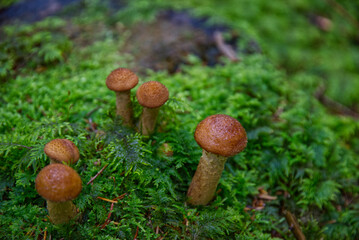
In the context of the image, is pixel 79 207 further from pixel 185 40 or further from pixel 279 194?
pixel 185 40

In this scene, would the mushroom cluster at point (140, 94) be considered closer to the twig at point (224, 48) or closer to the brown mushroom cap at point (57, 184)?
the brown mushroom cap at point (57, 184)

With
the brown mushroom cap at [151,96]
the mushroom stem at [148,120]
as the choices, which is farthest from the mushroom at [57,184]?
the mushroom stem at [148,120]

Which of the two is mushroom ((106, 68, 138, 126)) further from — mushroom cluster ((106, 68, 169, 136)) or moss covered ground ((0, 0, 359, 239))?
moss covered ground ((0, 0, 359, 239))

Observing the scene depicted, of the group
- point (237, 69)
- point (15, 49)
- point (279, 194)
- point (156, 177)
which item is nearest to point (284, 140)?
point (279, 194)

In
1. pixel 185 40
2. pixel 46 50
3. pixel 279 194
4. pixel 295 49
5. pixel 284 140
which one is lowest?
pixel 295 49

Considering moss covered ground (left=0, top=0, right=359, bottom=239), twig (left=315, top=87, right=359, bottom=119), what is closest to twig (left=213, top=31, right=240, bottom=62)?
moss covered ground (left=0, top=0, right=359, bottom=239)

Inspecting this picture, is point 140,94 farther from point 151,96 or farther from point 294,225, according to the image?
point 294,225

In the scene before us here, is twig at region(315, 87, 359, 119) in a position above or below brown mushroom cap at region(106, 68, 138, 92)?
below
